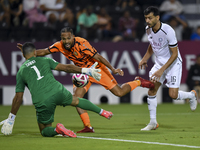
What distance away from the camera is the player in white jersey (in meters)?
7.08

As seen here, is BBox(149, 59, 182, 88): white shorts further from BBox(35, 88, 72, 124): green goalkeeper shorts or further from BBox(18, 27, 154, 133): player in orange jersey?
BBox(35, 88, 72, 124): green goalkeeper shorts

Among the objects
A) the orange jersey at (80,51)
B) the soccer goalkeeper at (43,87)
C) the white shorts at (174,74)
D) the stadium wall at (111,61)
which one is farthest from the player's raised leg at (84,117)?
the stadium wall at (111,61)

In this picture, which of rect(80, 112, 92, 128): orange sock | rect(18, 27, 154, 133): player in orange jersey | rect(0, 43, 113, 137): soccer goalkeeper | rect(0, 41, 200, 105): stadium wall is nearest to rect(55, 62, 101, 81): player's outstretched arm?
rect(0, 43, 113, 137): soccer goalkeeper

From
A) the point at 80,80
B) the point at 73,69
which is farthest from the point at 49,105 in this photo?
the point at 80,80

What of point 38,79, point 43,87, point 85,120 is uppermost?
point 38,79

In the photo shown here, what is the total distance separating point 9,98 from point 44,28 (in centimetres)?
263

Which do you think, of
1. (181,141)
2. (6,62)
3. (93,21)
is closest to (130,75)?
(93,21)

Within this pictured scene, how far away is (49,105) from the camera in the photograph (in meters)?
5.95

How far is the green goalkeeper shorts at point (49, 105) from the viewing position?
19.5ft

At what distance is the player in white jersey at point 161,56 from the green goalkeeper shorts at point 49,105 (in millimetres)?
1804

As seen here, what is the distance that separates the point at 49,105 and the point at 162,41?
2.60m

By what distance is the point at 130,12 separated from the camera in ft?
50.2

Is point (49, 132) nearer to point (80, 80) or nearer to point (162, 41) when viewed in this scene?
point (80, 80)

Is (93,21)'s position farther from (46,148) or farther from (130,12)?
(46,148)
